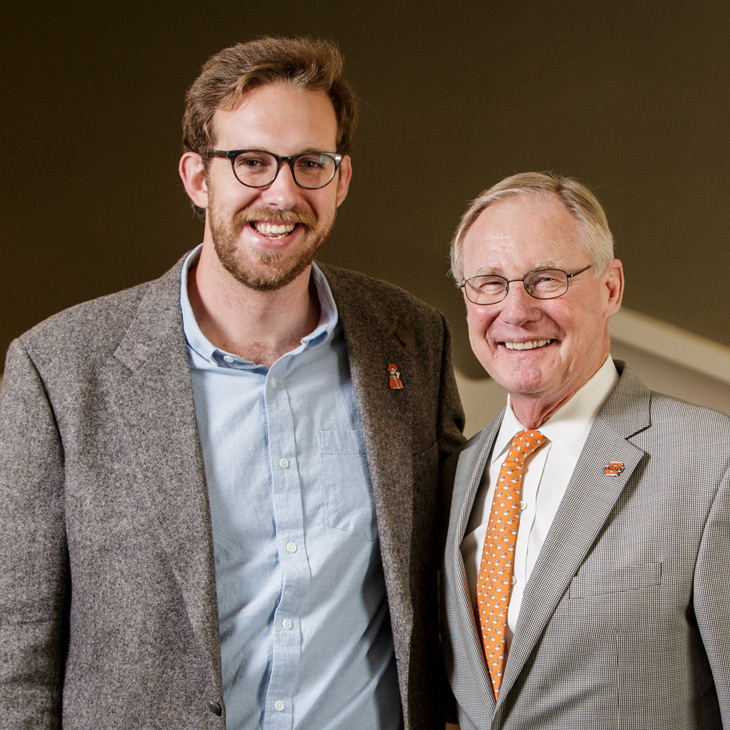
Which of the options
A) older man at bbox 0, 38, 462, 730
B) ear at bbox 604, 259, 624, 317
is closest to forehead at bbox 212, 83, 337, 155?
older man at bbox 0, 38, 462, 730

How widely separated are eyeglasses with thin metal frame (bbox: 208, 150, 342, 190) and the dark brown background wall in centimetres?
134

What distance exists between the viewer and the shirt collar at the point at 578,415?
158 cm

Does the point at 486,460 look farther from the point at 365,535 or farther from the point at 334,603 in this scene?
the point at 334,603

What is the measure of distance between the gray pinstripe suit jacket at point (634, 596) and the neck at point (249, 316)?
23.8 inches

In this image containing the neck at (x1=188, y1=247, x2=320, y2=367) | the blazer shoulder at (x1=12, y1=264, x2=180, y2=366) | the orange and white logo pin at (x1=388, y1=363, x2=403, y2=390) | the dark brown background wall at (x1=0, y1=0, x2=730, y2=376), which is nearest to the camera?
the blazer shoulder at (x1=12, y1=264, x2=180, y2=366)

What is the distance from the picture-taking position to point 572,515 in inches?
57.8

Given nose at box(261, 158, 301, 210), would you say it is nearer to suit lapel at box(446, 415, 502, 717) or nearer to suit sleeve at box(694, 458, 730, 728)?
suit lapel at box(446, 415, 502, 717)

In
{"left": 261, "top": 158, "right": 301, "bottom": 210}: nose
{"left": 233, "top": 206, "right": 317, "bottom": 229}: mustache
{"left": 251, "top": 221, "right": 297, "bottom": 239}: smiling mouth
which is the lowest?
{"left": 251, "top": 221, "right": 297, "bottom": 239}: smiling mouth

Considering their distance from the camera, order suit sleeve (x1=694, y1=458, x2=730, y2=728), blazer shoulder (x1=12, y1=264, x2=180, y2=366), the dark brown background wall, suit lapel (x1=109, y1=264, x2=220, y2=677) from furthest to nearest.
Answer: the dark brown background wall, blazer shoulder (x1=12, y1=264, x2=180, y2=366), suit lapel (x1=109, y1=264, x2=220, y2=677), suit sleeve (x1=694, y1=458, x2=730, y2=728)

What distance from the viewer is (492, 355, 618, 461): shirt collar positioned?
1577 millimetres

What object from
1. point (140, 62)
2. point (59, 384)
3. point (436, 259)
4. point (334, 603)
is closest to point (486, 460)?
point (334, 603)

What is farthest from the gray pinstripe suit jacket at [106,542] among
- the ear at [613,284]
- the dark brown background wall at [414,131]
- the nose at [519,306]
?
the dark brown background wall at [414,131]

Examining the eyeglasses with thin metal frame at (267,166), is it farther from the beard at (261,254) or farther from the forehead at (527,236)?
the forehead at (527,236)

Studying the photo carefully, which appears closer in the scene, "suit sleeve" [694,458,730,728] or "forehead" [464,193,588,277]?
"suit sleeve" [694,458,730,728]
